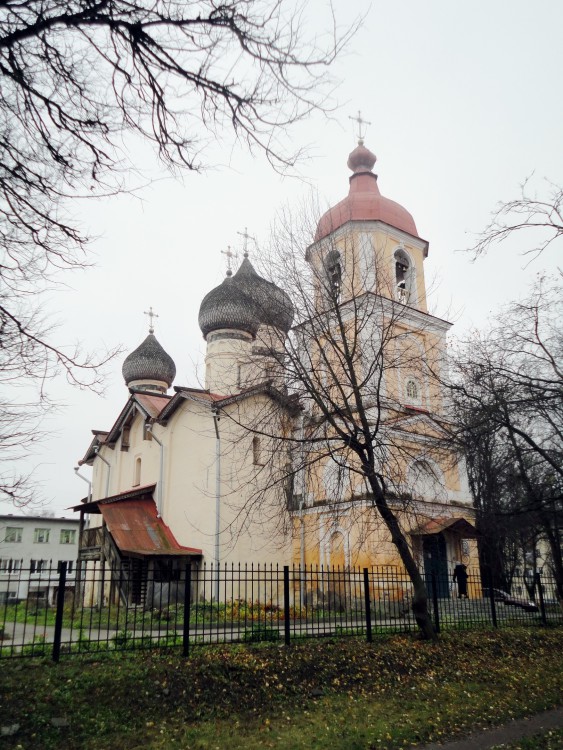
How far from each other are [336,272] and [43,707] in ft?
29.4

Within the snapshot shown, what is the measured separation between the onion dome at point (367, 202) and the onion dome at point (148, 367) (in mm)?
12438

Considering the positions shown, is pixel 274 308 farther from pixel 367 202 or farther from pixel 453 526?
pixel 367 202

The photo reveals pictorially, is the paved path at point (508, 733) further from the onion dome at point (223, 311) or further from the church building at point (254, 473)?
the onion dome at point (223, 311)

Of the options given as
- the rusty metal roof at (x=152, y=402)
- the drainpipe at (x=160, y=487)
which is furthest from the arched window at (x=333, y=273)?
the rusty metal roof at (x=152, y=402)

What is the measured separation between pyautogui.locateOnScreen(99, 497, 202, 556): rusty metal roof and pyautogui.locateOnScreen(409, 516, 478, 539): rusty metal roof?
7099mm

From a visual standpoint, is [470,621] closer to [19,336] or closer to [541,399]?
[541,399]

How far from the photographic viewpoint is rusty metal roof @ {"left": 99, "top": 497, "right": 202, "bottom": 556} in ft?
62.6

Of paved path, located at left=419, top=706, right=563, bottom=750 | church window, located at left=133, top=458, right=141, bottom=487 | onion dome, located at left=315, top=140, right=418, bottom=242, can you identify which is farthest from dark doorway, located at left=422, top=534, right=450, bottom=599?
church window, located at left=133, top=458, right=141, bottom=487

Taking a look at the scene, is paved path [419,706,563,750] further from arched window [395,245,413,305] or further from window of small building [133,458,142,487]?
window of small building [133,458,142,487]

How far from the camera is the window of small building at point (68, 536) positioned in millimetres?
45844

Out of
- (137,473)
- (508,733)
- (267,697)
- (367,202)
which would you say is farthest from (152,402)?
(508,733)

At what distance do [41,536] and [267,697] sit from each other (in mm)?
41496

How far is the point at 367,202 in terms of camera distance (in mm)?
21625

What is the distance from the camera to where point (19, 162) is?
4.61 meters
